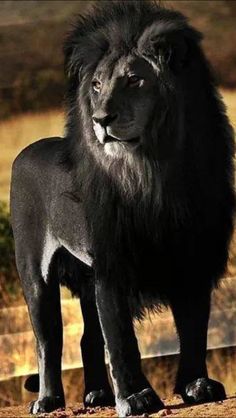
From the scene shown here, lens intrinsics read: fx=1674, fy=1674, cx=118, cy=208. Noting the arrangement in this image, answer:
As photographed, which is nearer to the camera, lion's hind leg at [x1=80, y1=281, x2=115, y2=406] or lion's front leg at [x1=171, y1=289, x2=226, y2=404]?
lion's front leg at [x1=171, y1=289, x2=226, y2=404]

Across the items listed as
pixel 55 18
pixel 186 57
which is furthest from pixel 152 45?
pixel 55 18

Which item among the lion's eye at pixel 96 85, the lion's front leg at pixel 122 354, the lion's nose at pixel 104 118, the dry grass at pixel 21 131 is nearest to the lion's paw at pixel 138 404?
the lion's front leg at pixel 122 354

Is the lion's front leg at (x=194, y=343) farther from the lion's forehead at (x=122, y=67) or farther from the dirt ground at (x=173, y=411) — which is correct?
the lion's forehead at (x=122, y=67)

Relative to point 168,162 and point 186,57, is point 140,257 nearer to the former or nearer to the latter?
point 168,162

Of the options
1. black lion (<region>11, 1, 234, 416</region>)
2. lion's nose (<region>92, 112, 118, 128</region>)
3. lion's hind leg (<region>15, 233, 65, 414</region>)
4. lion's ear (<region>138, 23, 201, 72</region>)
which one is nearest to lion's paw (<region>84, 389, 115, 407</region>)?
lion's hind leg (<region>15, 233, 65, 414</region>)

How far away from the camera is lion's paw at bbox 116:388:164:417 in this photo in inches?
217

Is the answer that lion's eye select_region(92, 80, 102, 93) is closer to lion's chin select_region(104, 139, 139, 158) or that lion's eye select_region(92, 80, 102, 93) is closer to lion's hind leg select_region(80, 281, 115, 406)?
lion's chin select_region(104, 139, 139, 158)

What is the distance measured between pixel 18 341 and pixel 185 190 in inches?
88.7

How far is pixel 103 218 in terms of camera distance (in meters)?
5.57

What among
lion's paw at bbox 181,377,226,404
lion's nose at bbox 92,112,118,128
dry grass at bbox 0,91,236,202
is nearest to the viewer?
lion's nose at bbox 92,112,118,128

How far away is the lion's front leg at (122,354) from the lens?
18.1ft

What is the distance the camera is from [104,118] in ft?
17.7

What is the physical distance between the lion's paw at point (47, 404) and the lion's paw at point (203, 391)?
491 millimetres

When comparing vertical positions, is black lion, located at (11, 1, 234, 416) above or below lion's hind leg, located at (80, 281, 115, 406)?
above
